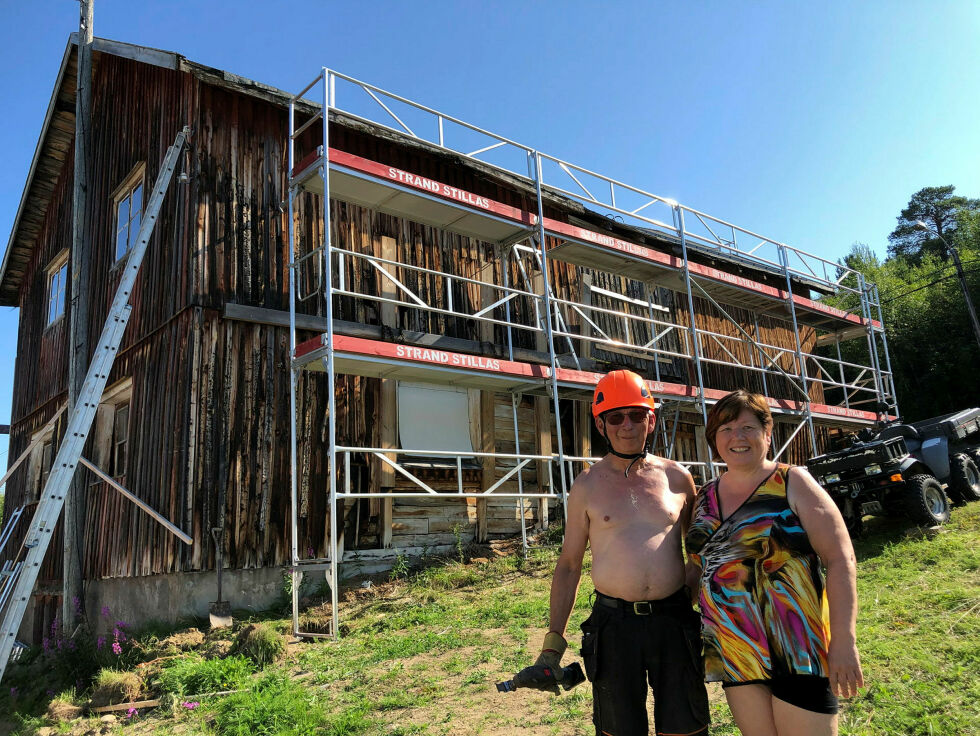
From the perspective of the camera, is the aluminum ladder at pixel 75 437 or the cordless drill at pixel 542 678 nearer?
the cordless drill at pixel 542 678

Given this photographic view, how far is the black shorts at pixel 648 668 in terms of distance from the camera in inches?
119

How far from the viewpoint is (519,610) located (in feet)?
25.7

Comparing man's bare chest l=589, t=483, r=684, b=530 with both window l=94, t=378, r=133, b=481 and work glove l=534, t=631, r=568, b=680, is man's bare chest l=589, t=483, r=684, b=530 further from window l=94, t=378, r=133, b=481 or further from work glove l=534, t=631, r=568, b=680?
window l=94, t=378, r=133, b=481

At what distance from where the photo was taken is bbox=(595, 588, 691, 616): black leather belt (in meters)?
3.16

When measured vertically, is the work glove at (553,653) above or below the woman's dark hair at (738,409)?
below

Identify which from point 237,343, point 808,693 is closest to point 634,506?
point 808,693

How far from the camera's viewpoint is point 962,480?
10633 millimetres

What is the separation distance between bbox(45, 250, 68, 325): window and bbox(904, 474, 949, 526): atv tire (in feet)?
52.6

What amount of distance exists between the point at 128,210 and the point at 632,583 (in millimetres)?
13025

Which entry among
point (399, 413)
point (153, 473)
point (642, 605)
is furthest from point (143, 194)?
point (642, 605)

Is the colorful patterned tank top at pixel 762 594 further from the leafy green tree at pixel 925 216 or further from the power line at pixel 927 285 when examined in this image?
the leafy green tree at pixel 925 216

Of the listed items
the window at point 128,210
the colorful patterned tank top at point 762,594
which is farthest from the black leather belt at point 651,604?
the window at point 128,210

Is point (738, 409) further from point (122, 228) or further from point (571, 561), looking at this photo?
point (122, 228)

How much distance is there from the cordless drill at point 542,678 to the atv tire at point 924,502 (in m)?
7.51
